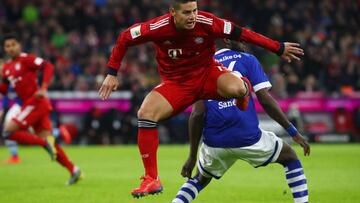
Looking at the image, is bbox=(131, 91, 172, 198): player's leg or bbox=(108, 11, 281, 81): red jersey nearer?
bbox=(131, 91, 172, 198): player's leg

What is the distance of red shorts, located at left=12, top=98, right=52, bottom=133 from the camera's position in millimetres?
13531

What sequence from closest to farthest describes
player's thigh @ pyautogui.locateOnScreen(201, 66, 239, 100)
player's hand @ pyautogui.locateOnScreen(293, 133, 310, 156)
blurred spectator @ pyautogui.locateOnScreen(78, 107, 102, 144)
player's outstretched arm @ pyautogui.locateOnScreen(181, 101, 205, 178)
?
player's thigh @ pyautogui.locateOnScreen(201, 66, 239, 100) → player's hand @ pyautogui.locateOnScreen(293, 133, 310, 156) → player's outstretched arm @ pyautogui.locateOnScreen(181, 101, 205, 178) → blurred spectator @ pyautogui.locateOnScreen(78, 107, 102, 144)

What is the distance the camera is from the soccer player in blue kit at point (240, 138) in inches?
315

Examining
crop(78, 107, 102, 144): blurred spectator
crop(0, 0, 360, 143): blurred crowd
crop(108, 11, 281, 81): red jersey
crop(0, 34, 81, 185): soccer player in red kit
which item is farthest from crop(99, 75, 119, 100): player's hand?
crop(78, 107, 102, 144): blurred spectator

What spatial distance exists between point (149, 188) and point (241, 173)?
22.6ft

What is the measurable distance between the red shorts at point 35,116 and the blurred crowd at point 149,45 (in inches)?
358

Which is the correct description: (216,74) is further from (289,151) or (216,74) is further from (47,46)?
(47,46)

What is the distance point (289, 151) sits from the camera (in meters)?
8.09

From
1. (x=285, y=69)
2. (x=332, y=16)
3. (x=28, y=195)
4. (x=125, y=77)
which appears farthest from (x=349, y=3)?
(x=28, y=195)

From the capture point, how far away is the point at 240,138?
801cm

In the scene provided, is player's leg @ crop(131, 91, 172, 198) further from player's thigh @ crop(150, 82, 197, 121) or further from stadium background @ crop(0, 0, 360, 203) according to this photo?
stadium background @ crop(0, 0, 360, 203)

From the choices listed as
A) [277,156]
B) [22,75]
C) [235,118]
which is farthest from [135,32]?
[22,75]

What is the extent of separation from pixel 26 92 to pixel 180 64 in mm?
6819

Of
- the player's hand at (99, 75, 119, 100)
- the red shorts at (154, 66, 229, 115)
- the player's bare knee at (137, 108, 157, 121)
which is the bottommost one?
the player's bare knee at (137, 108, 157, 121)
